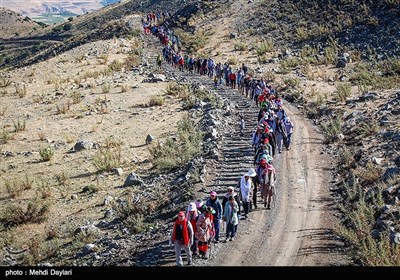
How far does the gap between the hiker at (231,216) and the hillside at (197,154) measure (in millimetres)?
446

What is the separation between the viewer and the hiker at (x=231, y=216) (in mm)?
11203

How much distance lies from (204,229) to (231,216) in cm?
107

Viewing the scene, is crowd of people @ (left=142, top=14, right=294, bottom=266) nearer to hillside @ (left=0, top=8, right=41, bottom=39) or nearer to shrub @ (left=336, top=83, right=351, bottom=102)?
shrub @ (left=336, top=83, right=351, bottom=102)

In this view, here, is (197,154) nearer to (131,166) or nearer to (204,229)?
(131,166)

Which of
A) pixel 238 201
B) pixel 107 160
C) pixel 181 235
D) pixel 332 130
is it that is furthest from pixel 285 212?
pixel 332 130

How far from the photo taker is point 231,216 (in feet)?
36.7

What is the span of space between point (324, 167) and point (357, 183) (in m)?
2.54

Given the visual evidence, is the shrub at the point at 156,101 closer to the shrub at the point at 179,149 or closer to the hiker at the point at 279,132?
the shrub at the point at 179,149

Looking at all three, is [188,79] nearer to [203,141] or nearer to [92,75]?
[92,75]

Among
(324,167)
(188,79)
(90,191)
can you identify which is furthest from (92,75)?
(324,167)

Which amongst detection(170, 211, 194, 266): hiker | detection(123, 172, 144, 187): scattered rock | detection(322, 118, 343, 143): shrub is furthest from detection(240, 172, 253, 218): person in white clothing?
detection(322, 118, 343, 143): shrub

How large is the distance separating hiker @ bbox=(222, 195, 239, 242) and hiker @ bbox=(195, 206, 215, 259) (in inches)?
30.4

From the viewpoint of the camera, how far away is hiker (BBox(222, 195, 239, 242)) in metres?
11.2

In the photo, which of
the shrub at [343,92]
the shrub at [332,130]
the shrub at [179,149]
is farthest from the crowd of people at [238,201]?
the shrub at [343,92]
